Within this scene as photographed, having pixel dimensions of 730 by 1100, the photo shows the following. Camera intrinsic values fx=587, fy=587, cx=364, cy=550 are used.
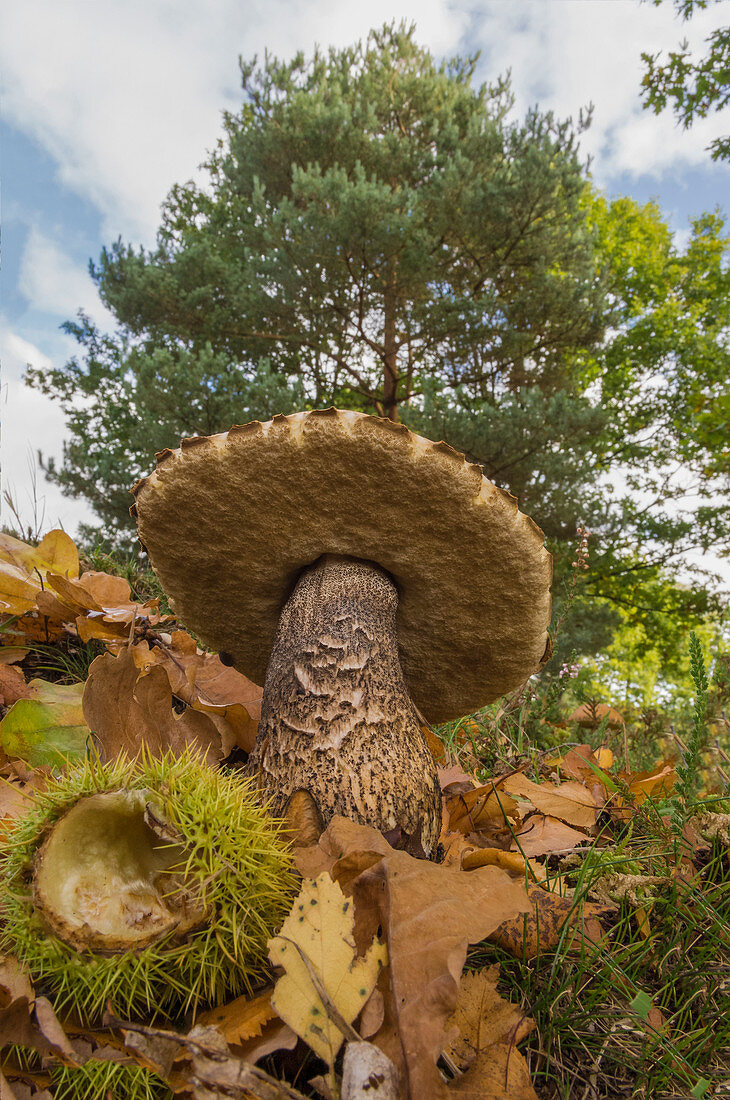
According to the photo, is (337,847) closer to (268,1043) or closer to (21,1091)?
(268,1043)

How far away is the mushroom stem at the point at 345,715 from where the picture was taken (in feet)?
4.06

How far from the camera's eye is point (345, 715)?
136 cm

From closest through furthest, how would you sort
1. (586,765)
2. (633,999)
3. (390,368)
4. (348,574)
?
1. (633,999)
2. (348,574)
3. (586,765)
4. (390,368)

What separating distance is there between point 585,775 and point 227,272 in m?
10.2

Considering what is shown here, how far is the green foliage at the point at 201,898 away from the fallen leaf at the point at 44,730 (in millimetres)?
446

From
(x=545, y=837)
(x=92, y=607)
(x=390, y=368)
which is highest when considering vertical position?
(x=390, y=368)

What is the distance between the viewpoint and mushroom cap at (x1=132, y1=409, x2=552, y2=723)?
1286 millimetres

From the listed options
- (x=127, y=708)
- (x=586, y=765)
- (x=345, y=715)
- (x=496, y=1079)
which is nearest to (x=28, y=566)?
(x=127, y=708)

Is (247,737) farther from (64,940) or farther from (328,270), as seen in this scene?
(328,270)

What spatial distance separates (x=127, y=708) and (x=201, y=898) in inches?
19.3

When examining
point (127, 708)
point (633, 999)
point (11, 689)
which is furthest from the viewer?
point (11, 689)

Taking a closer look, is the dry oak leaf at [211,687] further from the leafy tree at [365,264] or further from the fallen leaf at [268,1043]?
the leafy tree at [365,264]

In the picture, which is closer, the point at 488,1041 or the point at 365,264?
the point at 488,1041

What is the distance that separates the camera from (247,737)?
164 cm
